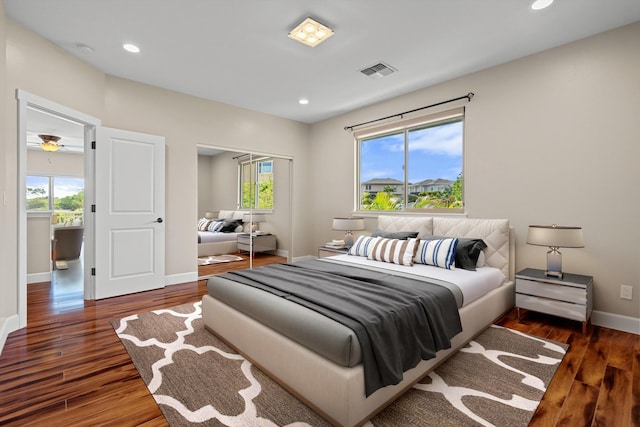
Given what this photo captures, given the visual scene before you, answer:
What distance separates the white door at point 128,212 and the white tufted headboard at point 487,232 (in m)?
3.52

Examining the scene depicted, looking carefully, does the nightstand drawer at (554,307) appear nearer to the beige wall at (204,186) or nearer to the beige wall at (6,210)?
the beige wall at (204,186)

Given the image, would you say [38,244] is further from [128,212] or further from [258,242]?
[258,242]

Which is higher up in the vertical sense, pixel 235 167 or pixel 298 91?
pixel 298 91

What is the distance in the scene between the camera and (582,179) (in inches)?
117

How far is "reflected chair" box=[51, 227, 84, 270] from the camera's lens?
5.23 meters

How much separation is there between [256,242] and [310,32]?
3572 mm

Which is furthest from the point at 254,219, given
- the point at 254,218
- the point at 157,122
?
the point at 157,122

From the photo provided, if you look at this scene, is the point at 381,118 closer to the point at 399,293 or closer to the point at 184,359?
the point at 399,293

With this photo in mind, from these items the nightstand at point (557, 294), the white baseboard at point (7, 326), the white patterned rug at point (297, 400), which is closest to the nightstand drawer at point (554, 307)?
the nightstand at point (557, 294)

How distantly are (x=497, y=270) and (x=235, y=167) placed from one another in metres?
4.03

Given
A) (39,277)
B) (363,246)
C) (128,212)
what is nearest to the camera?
(363,246)

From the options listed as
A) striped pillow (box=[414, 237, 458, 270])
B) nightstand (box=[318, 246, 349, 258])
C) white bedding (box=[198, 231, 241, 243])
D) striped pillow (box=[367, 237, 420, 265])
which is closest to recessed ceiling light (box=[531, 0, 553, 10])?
striped pillow (box=[414, 237, 458, 270])

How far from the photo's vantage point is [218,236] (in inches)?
195

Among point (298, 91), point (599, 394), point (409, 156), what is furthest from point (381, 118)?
point (599, 394)
